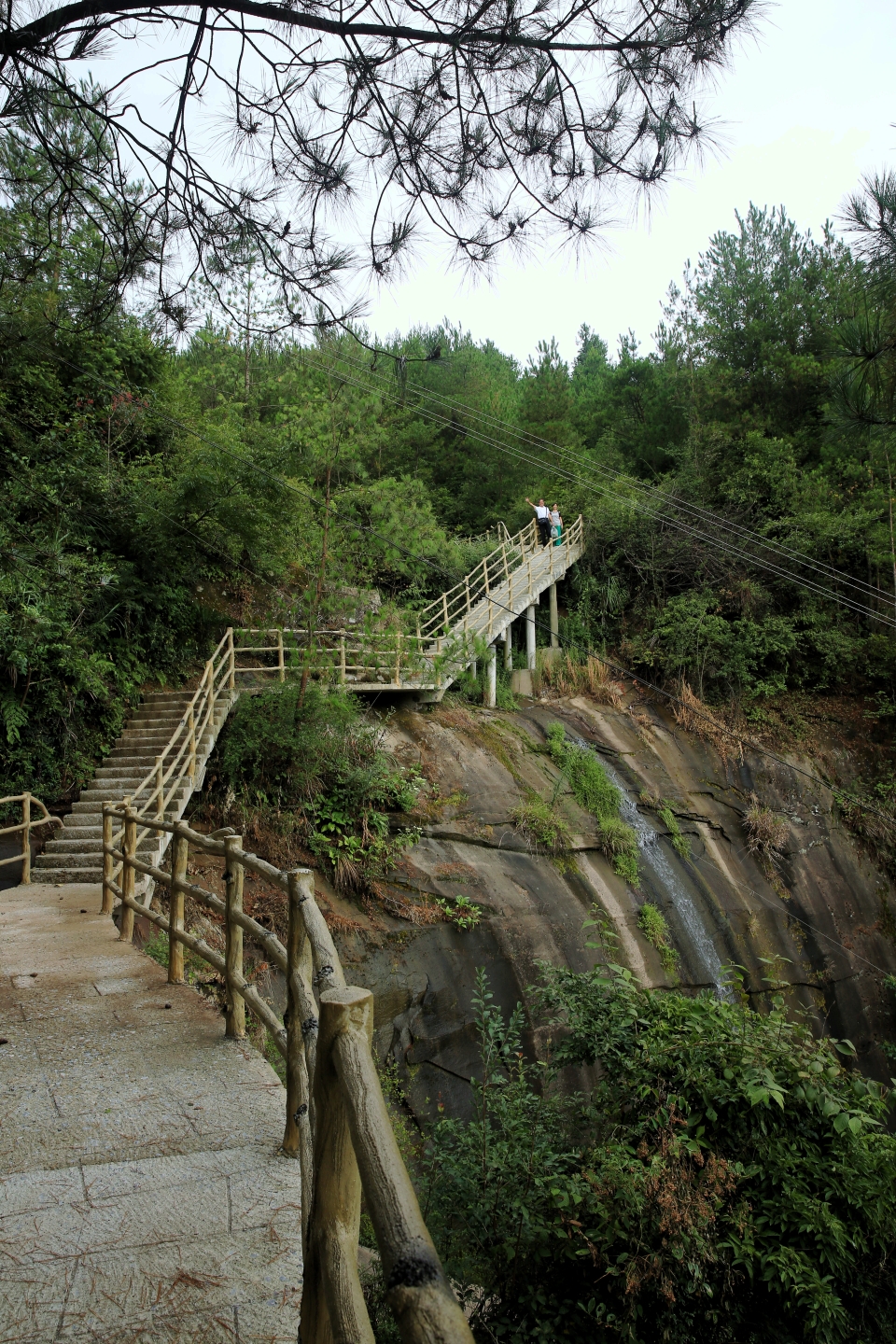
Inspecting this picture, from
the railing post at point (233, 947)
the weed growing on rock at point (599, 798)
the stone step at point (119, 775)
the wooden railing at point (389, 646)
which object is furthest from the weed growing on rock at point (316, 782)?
the railing post at point (233, 947)

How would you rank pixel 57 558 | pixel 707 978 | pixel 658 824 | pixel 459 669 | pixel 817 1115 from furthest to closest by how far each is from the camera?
pixel 459 669 < pixel 658 824 < pixel 707 978 < pixel 57 558 < pixel 817 1115

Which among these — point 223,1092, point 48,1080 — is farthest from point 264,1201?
point 48,1080

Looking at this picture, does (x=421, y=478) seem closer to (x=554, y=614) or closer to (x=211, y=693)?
(x=554, y=614)

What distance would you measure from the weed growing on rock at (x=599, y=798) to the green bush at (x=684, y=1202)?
843 centimetres

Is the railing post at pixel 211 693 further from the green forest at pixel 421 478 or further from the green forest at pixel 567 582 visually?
the green forest at pixel 421 478

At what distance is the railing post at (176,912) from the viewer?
5.12m

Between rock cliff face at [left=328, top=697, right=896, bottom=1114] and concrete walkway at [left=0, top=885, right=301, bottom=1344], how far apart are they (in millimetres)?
5779

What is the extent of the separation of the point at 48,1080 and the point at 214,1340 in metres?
1.99

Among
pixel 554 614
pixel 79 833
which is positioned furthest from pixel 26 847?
pixel 554 614

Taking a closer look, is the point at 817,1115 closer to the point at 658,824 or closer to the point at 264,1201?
the point at 264,1201

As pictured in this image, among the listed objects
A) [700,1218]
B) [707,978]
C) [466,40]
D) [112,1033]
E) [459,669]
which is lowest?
[707,978]

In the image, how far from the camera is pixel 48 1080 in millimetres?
3740

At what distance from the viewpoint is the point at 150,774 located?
10.6m

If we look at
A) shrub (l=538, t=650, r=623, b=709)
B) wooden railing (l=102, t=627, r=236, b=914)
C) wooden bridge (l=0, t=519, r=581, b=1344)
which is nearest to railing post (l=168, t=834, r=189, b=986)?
wooden bridge (l=0, t=519, r=581, b=1344)
